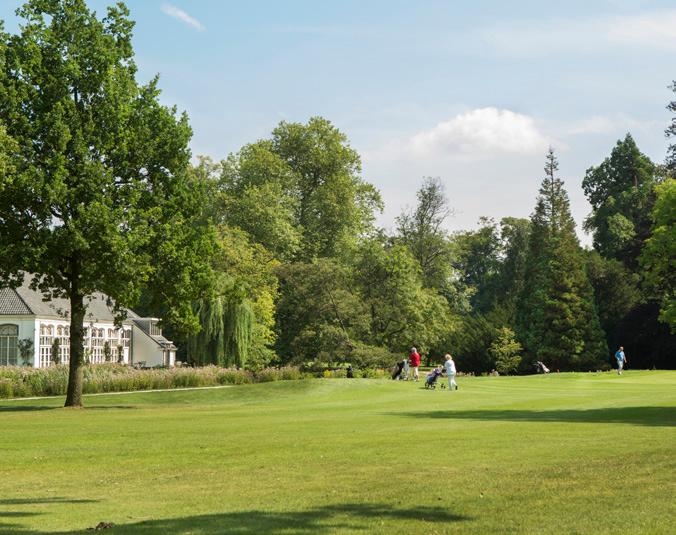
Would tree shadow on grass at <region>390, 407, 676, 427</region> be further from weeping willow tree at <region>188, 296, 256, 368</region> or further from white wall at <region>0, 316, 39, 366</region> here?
white wall at <region>0, 316, 39, 366</region>

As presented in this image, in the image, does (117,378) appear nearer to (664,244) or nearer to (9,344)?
(9,344)

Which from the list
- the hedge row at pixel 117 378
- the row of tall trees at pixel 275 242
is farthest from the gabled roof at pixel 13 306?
the hedge row at pixel 117 378

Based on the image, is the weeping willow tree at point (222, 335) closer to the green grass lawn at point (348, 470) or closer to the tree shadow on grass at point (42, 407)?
the tree shadow on grass at point (42, 407)

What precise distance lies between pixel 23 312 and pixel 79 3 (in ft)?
110

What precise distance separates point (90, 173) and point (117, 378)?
17.8m

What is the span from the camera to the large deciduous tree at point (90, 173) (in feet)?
104

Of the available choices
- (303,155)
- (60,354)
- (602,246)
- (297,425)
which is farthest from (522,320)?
(297,425)

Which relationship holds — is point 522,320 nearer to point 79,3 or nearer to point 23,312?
point 23,312

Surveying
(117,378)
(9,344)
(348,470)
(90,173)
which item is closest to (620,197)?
(9,344)

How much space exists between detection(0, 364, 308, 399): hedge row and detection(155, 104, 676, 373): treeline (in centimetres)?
462

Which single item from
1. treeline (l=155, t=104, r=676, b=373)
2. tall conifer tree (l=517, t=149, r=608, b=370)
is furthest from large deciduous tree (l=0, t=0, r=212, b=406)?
tall conifer tree (l=517, t=149, r=608, b=370)

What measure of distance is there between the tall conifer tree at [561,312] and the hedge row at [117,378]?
28.1 m

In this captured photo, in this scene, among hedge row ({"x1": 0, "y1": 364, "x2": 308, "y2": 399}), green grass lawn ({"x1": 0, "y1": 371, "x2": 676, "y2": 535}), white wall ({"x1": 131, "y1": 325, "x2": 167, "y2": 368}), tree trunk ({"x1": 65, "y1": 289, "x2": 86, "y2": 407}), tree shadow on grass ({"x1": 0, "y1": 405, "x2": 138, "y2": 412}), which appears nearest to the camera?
green grass lawn ({"x1": 0, "y1": 371, "x2": 676, "y2": 535})

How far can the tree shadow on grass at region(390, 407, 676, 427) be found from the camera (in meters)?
23.8
